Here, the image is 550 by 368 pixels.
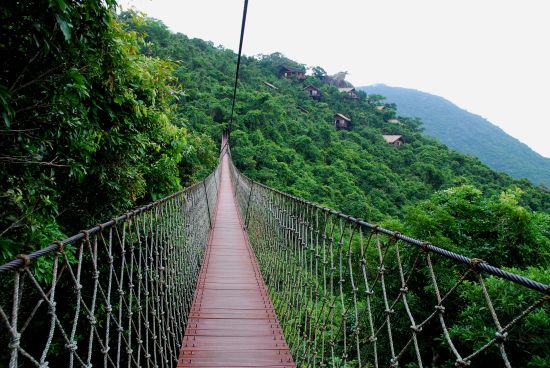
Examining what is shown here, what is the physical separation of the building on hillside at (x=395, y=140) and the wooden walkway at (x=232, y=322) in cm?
2449

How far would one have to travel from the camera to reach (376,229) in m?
1.04

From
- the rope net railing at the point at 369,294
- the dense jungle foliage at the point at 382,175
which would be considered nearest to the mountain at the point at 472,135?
the dense jungle foliage at the point at 382,175

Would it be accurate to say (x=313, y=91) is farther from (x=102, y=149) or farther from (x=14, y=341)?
(x=14, y=341)

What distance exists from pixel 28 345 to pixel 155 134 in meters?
2.07

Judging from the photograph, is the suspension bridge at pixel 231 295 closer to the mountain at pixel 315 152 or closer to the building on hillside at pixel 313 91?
the mountain at pixel 315 152

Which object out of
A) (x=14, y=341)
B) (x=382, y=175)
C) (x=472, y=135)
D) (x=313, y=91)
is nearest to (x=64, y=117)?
(x=14, y=341)

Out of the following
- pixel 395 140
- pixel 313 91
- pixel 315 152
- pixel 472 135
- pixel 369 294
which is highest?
pixel 313 91

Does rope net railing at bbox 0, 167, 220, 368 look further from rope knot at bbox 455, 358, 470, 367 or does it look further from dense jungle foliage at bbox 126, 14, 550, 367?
dense jungle foliage at bbox 126, 14, 550, 367

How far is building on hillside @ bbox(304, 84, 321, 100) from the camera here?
32425mm

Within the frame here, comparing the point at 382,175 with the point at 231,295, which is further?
the point at 382,175

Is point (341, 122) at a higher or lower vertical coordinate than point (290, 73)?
lower

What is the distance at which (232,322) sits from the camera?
2.05 m

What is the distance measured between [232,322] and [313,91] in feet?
107

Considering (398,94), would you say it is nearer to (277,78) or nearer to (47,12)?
(277,78)
